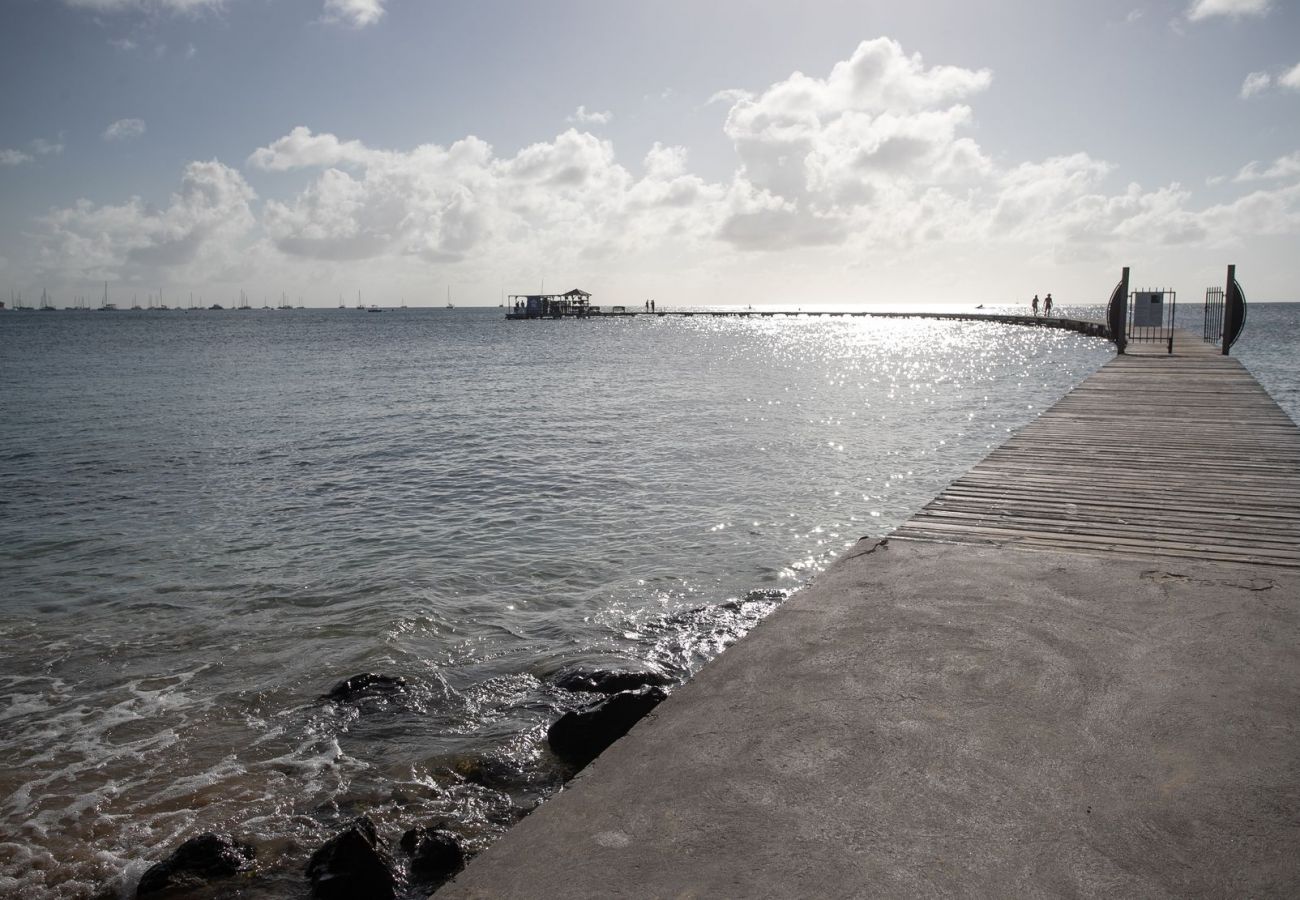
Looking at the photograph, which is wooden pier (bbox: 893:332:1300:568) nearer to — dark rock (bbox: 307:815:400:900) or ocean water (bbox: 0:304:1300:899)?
ocean water (bbox: 0:304:1300:899)

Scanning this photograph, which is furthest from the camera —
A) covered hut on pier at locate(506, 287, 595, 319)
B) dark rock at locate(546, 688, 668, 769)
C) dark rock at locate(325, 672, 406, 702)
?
covered hut on pier at locate(506, 287, 595, 319)

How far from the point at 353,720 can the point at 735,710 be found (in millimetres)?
4355

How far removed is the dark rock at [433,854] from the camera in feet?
15.8

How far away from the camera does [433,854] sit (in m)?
4.90

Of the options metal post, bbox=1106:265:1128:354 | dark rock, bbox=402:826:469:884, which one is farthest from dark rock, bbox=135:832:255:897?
metal post, bbox=1106:265:1128:354

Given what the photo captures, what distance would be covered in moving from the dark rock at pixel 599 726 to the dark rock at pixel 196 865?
207 centimetres

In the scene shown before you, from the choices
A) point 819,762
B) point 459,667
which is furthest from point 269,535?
→ point 819,762

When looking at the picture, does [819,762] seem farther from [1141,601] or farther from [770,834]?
[1141,601]

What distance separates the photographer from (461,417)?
2753 cm

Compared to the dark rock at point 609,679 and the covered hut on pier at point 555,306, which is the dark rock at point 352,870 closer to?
the dark rock at point 609,679

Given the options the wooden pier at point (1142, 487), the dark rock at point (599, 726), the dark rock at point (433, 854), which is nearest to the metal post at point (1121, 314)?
the wooden pier at point (1142, 487)

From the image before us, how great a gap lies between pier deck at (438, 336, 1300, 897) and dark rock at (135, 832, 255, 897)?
2.93m

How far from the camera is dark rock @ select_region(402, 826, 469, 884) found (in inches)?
189

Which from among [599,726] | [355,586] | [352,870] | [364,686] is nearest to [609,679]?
[599,726]
